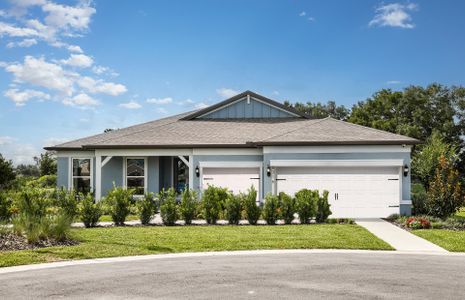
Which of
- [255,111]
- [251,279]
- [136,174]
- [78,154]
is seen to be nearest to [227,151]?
[136,174]

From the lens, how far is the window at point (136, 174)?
23.3m

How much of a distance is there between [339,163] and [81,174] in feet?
44.7

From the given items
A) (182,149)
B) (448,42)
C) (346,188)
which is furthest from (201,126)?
(448,42)

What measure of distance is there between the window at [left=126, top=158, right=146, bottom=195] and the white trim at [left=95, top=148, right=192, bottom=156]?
Answer: 0.90 metres

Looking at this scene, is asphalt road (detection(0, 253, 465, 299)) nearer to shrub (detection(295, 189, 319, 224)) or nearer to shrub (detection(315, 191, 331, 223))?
shrub (detection(295, 189, 319, 224))

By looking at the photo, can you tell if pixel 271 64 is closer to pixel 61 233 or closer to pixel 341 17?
pixel 341 17

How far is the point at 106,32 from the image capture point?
21281 mm

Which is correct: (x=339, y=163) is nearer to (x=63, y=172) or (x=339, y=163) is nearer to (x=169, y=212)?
→ (x=169, y=212)

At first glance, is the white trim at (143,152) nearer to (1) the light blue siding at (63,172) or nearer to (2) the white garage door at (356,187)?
(1) the light blue siding at (63,172)

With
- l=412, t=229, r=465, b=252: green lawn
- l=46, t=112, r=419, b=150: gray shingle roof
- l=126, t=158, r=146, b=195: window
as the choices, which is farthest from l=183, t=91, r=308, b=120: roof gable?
l=412, t=229, r=465, b=252: green lawn

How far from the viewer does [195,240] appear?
42.4 ft

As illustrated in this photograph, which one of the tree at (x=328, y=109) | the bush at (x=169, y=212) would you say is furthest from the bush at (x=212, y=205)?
the tree at (x=328, y=109)

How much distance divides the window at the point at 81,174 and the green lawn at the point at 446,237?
54.7 feet

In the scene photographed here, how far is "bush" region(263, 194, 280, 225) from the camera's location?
16.9 meters
